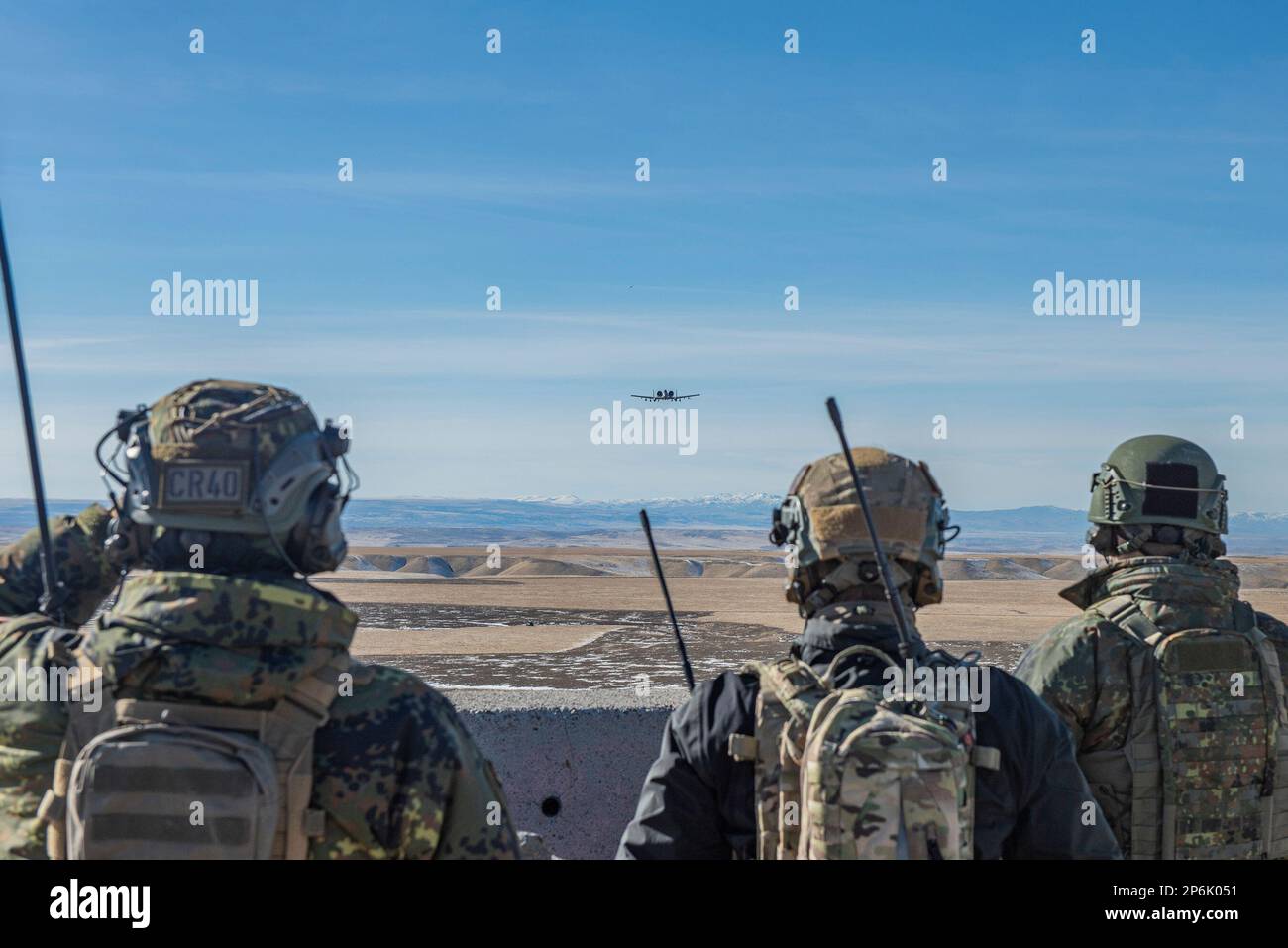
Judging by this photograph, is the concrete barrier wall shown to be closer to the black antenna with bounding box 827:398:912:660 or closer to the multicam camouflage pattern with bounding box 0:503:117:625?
the multicam camouflage pattern with bounding box 0:503:117:625

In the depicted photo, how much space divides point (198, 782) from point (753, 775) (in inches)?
48.5

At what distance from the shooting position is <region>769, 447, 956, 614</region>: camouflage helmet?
343 cm

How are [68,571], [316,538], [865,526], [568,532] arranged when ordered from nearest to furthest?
[316,538] → [865,526] → [68,571] → [568,532]

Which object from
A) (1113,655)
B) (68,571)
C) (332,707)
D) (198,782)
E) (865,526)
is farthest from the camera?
(1113,655)

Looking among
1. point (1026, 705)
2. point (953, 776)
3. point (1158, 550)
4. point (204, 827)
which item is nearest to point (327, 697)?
point (204, 827)

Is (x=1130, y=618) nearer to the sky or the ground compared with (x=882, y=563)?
nearer to the ground

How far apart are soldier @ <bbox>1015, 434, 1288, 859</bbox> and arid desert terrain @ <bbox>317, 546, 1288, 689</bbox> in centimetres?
933

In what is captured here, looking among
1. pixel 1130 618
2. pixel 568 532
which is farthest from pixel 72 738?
pixel 568 532

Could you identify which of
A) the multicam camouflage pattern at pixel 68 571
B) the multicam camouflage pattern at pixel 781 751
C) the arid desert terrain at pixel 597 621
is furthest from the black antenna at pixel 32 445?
the arid desert terrain at pixel 597 621

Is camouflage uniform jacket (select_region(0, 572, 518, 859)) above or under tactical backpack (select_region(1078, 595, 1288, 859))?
above

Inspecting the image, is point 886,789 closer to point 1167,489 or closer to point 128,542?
point 128,542

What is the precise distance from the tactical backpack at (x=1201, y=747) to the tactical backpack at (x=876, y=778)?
5.22 ft

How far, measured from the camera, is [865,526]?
3424 millimetres

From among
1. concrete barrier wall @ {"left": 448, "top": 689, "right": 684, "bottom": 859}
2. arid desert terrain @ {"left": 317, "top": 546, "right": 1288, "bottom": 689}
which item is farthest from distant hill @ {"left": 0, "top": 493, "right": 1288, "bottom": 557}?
concrete barrier wall @ {"left": 448, "top": 689, "right": 684, "bottom": 859}
